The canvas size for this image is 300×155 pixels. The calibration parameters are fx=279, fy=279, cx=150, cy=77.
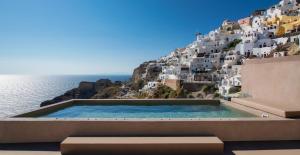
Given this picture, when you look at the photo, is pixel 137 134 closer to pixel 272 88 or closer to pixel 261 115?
pixel 261 115

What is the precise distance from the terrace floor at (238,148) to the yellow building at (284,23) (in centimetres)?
4687

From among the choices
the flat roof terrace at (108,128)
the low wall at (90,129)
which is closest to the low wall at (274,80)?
the flat roof terrace at (108,128)

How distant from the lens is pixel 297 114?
6.18m

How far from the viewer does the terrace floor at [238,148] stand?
17.7ft

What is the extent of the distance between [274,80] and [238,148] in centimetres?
351

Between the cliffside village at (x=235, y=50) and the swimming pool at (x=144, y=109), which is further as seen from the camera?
the cliffside village at (x=235, y=50)

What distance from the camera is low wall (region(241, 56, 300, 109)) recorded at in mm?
7359

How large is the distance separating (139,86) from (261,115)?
183 ft

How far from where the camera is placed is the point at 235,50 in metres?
53.1

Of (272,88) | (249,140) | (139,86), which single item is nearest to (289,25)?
(139,86)

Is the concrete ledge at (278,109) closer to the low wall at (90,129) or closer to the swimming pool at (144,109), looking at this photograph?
the swimming pool at (144,109)

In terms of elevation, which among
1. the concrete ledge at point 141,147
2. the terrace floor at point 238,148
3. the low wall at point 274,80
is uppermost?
the low wall at point 274,80

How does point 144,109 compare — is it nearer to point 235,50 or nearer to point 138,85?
point 235,50

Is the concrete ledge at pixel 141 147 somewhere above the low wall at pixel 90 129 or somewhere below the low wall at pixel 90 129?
below
